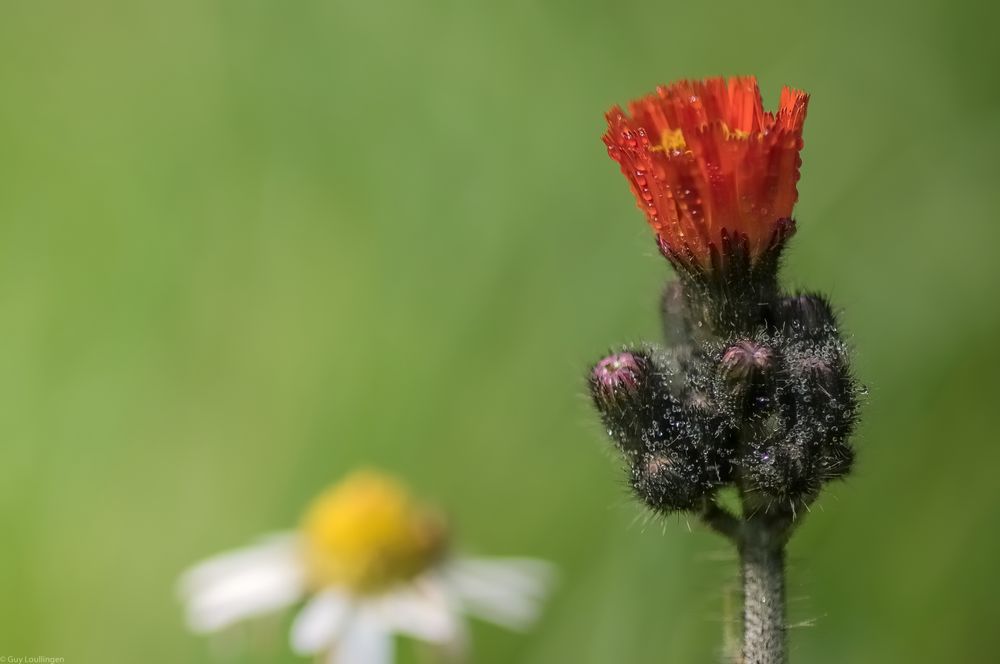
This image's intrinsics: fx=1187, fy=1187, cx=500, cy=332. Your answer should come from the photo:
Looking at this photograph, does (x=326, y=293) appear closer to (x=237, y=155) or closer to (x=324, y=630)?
(x=237, y=155)

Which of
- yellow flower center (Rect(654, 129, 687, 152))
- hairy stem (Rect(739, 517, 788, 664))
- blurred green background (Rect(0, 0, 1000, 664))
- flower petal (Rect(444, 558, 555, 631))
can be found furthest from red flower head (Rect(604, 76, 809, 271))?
flower petal (Rect(444, 558, 555, 631))

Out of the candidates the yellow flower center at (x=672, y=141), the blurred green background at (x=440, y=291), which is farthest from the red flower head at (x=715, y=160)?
the blurred green background at (x=440, y=291)

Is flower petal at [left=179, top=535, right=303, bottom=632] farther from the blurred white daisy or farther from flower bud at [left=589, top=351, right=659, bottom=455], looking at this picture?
flower bud at [left=589, top=351, right=659, bottom=455]

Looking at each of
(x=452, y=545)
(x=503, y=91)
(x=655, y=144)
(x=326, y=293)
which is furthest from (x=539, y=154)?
(x=655, y=144)

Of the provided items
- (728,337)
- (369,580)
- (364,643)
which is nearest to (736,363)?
(728,337)

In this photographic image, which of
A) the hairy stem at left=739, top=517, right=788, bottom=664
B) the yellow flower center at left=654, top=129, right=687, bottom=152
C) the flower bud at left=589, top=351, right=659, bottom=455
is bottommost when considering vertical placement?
the hairy stem at left=739, top=517, right=788, bottom=664
